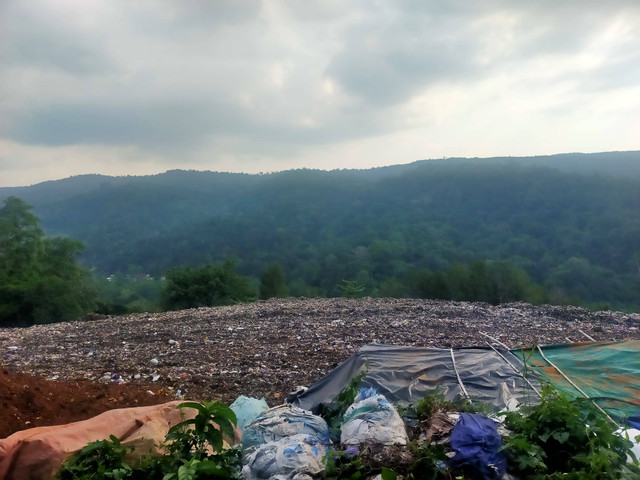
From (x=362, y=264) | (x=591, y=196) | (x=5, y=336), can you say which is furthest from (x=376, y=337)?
(x=591, y=196)

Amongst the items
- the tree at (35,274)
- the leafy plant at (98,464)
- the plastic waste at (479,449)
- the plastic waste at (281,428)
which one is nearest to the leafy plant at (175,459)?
the leafy plant at (98,464)

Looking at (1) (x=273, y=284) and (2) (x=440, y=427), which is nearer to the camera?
(2) (x=440, y=427)

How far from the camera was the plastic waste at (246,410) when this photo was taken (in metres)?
4.18

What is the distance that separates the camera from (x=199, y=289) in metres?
20.1

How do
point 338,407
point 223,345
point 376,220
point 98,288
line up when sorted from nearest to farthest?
1. point 338,407
2. point 223,345
3. point 98,288
4. point 376,220

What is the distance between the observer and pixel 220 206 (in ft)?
251

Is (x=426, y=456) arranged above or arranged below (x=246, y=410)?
above

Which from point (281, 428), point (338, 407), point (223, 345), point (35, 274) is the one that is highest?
point (281, 428)

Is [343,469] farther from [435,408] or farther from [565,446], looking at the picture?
[565,446]

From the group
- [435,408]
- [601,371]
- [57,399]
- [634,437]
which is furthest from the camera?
[57,399]

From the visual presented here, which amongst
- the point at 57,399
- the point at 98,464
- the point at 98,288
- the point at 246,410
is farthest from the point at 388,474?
the point at 98,288

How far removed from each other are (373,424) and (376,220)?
182 ft

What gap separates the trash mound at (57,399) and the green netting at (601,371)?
165 inches

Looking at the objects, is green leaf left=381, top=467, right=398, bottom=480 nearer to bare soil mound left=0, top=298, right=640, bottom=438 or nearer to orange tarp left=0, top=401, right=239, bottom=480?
orange tarp left=0, top=401, right=239, bottom=480
